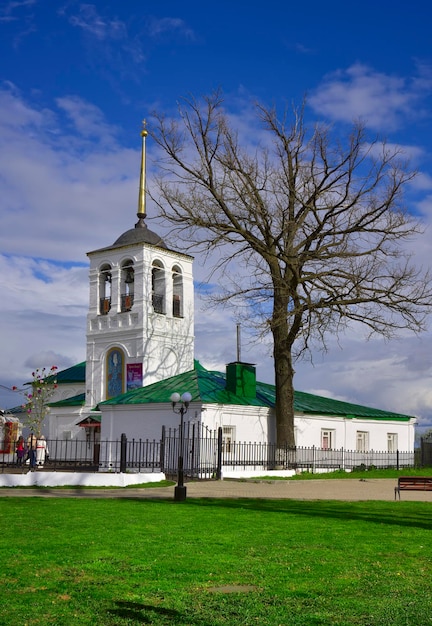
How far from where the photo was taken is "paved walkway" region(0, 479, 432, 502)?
65.5 ft

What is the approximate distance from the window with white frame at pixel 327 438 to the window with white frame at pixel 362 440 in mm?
2177

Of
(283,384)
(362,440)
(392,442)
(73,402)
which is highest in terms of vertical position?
(283,384)

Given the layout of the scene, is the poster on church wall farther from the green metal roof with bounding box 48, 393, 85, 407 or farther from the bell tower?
the green metal roof with bounding box 48, 393, 85, 407

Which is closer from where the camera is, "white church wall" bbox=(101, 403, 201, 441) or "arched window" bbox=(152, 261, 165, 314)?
"white church wall" bbox=(101, 403, 201, 441)

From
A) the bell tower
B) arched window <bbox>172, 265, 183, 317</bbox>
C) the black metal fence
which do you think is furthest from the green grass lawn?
arched window <bbox>172, 265, 183, 317</bbox>

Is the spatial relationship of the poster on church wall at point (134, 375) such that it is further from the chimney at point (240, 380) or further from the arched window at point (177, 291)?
the chimney at point (240, 380)

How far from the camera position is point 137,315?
42656 mm

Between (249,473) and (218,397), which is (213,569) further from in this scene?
(218,397)

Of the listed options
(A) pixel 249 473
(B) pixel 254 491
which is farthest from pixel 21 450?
(B) pixel 254 491

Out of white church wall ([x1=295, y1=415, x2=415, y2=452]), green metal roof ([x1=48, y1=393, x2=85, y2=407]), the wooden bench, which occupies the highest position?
green metal roof ([x1=48, y1=393, x2=85, y2=407])

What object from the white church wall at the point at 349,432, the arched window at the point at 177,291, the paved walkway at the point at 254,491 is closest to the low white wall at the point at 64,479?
the paved walkway at the point at 254,491

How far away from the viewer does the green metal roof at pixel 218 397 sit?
33500 mm

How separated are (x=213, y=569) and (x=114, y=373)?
35.9 metres

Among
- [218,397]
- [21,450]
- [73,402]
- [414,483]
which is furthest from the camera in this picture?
[73,402]
